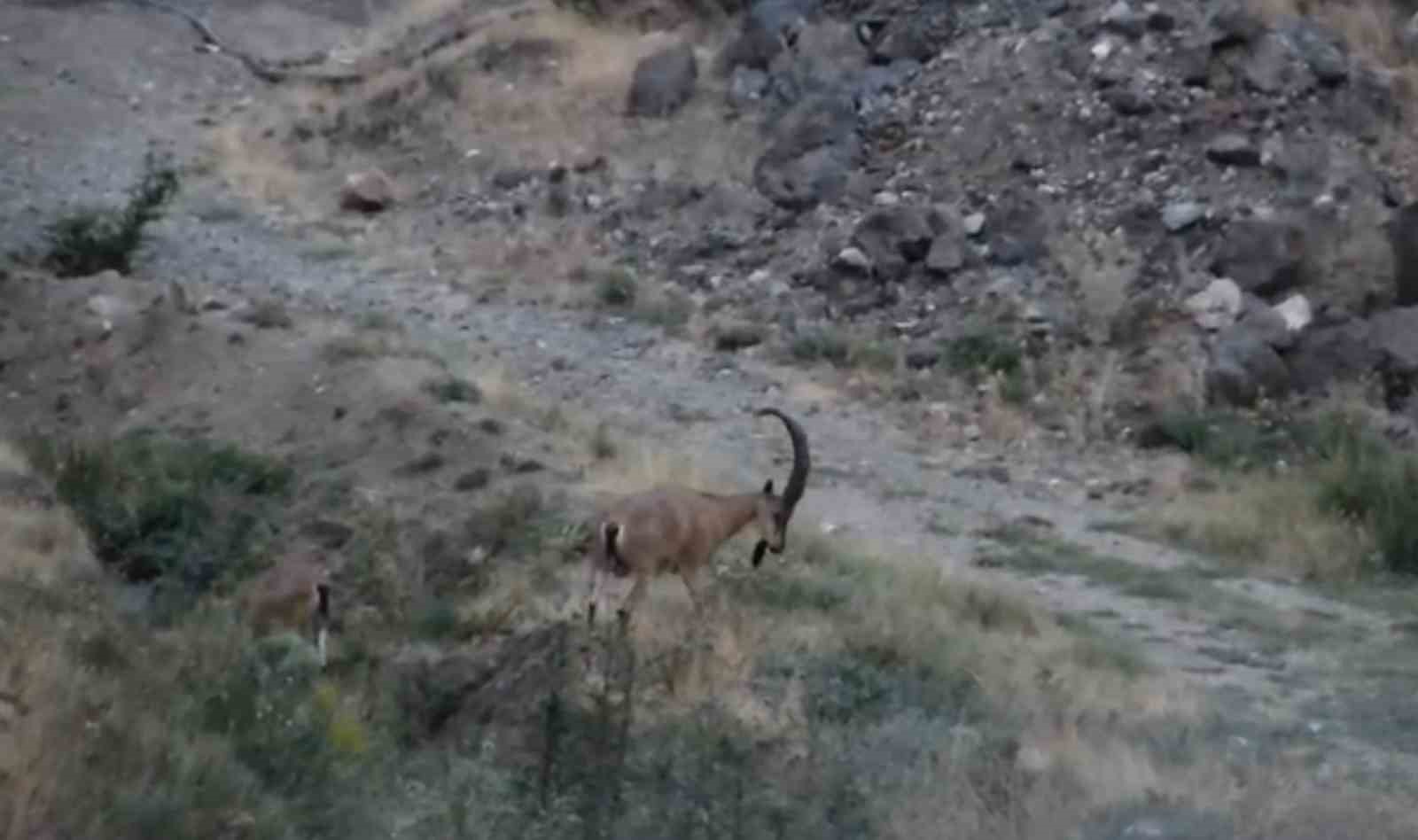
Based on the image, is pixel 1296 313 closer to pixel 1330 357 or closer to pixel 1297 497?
pixel 1330 357

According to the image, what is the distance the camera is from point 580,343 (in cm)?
2211

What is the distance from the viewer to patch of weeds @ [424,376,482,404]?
57.3ft

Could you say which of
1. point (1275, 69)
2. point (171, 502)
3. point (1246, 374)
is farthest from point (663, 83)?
point (171, 502)

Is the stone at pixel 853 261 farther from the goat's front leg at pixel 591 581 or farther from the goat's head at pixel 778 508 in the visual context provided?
the goat's front leg at pixel 591 581

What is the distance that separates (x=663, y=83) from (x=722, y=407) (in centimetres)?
759

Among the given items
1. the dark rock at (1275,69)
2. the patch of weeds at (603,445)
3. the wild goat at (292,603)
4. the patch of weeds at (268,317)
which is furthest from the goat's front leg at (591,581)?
the dark rock at (1275,69)

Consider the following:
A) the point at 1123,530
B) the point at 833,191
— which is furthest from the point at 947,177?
the point at 1123,530

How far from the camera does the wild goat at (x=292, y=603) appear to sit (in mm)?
12547

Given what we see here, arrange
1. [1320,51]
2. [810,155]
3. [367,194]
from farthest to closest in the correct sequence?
[367,194]
[810,155]
[1320,51]

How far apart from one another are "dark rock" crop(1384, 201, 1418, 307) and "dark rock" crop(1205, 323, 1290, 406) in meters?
1.57

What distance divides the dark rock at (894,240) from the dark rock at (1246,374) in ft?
11.4

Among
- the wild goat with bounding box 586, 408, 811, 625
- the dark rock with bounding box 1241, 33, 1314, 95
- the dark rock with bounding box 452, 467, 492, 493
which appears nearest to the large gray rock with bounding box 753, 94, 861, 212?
the dark rock with bounding box 1241, 33, 1314, 95

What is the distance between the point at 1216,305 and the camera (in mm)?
21422

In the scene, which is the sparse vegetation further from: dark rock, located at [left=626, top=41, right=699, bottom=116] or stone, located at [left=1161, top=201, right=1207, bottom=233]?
dark rock, located at [left=626, top=41, right=699, bottom=116]
